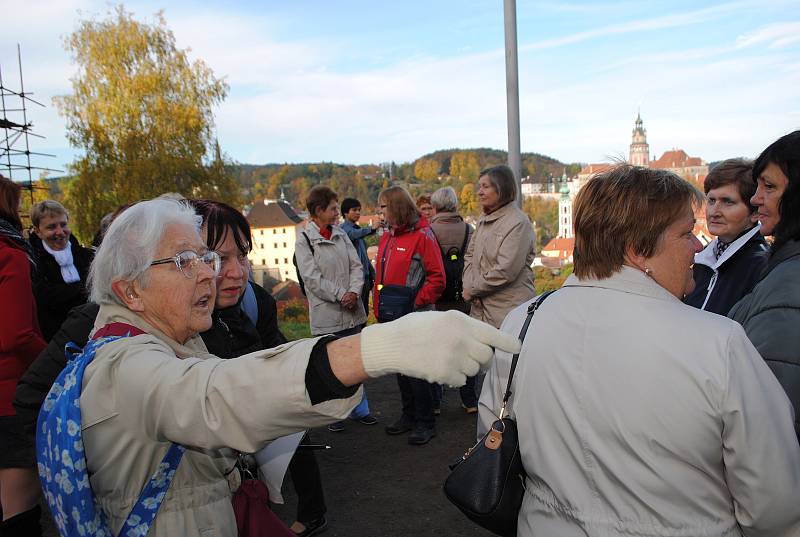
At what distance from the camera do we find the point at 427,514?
392 centimetres

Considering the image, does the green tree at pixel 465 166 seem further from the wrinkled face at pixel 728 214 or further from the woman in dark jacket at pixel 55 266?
the wrinkled face at pixel 728 214

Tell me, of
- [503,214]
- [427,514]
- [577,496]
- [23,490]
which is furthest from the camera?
[503,214]

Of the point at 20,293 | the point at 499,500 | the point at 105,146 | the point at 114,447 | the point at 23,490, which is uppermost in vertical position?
the point at 105,146

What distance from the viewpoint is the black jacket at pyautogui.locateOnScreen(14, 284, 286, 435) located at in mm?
1977

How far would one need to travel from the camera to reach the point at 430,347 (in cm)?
114

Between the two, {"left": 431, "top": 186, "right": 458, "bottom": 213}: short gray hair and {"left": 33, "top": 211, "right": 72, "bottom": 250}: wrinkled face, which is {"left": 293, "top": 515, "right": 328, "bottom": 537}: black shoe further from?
{"left": 431, "top": 186, "right": 458, "bottom": 213}: short gray hair

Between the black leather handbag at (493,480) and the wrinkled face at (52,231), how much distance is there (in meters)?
4.44

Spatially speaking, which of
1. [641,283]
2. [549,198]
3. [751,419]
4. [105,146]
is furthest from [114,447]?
[549,198]

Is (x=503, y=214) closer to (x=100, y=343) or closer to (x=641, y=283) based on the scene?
(x=641, y=283)

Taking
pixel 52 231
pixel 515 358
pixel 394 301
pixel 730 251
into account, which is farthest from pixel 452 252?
pixel 515 358

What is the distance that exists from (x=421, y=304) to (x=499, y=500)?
3.72m

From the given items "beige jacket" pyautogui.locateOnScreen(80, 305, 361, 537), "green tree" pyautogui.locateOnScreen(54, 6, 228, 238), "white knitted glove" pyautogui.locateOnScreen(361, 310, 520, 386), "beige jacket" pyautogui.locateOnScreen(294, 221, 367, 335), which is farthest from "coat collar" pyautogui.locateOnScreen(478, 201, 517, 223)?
"green tree" pyautogui.locateOnScreen(54, 6, 228, 238)

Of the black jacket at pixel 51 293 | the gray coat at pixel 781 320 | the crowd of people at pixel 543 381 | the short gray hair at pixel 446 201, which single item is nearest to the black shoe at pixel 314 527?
the crowd of people at pixel 543 381

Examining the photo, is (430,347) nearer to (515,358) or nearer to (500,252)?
(515,358)
